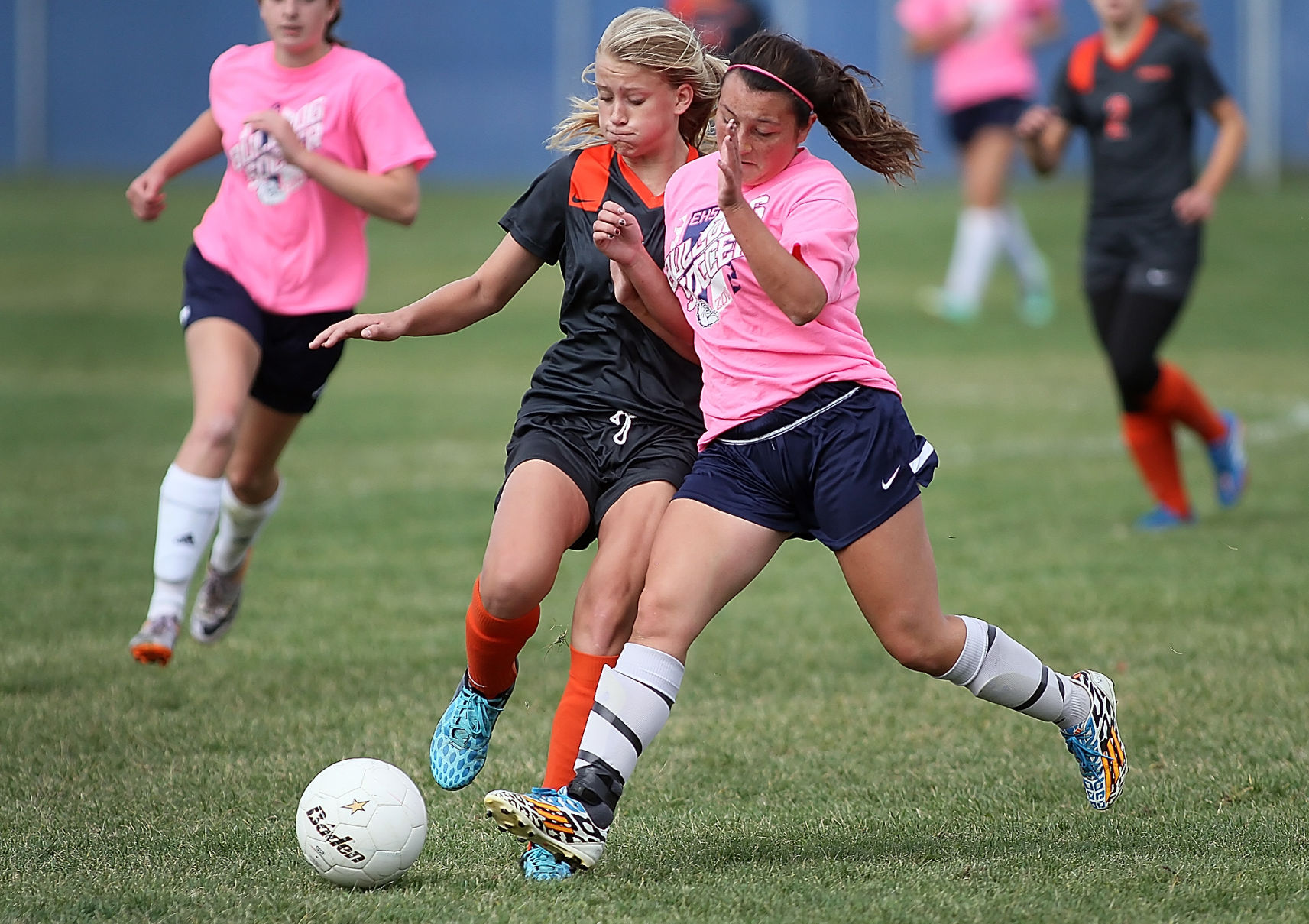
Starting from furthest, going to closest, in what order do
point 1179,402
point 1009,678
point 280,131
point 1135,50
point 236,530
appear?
point 1135,50 < point 1179,402 < point 236,530 < point 280,131 < point 1009,678

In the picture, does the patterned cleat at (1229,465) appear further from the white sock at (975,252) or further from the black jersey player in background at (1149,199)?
the white sock at (975,252)

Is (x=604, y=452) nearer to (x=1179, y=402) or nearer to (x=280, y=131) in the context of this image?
(x=280, y=131)

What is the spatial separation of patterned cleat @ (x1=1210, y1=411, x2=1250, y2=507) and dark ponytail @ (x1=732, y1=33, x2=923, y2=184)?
15.4ft

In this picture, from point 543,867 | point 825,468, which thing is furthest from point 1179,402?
point 543,867

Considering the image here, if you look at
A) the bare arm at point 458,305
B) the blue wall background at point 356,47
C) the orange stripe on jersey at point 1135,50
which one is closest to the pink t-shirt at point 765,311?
the bare arm at point 458,305

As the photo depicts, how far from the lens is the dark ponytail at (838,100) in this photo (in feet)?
12.1

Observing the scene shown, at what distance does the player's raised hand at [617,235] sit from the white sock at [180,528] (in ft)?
6.35

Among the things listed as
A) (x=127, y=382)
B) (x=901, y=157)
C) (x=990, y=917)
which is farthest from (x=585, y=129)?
(x=127, y=382)

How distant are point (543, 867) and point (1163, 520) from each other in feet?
17.4

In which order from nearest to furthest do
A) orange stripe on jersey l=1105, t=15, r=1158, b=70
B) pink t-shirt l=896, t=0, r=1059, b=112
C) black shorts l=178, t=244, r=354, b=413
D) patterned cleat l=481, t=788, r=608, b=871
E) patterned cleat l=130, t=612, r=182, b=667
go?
patterned cleat l=481, t=788, r=608, b=871 → patterned cleat l=130, t=612, r=182, b=667 → black shorts l=178, t=244, r=354, b=413 → orange stripe on jersey l=1105, t=15, r=1158, b=70 → pink t-shirt l=896, t=0, r=1059, b=112

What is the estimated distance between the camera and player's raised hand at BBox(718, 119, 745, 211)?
133 inches

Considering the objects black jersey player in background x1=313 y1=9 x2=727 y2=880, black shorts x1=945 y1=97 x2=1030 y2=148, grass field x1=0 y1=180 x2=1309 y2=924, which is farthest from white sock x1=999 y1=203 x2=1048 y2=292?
black jersey player in background x1=313 y1=9 x2=727 y2=880

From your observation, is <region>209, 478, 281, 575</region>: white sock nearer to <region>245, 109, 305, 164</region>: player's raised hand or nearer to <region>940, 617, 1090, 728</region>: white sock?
<region>245, 109, 305, 164</region>: player's raised hand

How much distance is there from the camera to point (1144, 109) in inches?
314
